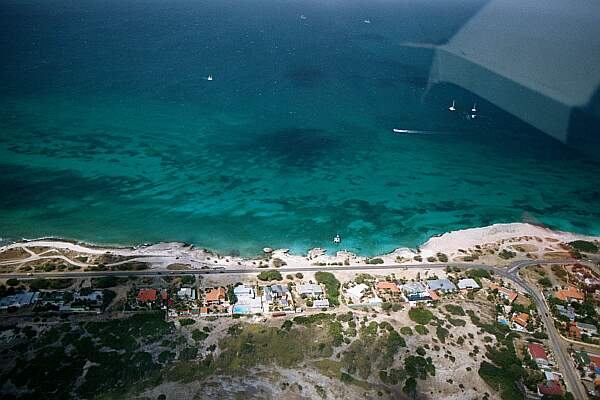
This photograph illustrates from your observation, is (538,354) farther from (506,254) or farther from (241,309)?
(241,309)

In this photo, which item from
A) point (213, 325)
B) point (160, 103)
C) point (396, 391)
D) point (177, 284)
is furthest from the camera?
point (160, 103)

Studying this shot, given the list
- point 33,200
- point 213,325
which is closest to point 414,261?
point 213,325

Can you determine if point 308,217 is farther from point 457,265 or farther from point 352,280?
point 457,265

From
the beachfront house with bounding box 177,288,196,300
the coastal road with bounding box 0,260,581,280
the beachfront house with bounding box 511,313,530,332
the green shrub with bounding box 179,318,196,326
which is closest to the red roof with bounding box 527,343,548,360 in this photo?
the beachfront house with bounding box 511,313,530,332

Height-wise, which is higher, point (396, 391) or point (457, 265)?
point (457, 265)

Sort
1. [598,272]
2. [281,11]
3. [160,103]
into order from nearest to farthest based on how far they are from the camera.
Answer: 1. [598,272]
2. [160,103]
3. [281,11]

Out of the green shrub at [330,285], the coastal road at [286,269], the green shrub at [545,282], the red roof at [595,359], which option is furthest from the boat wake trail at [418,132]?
the red roof at [595,359]
